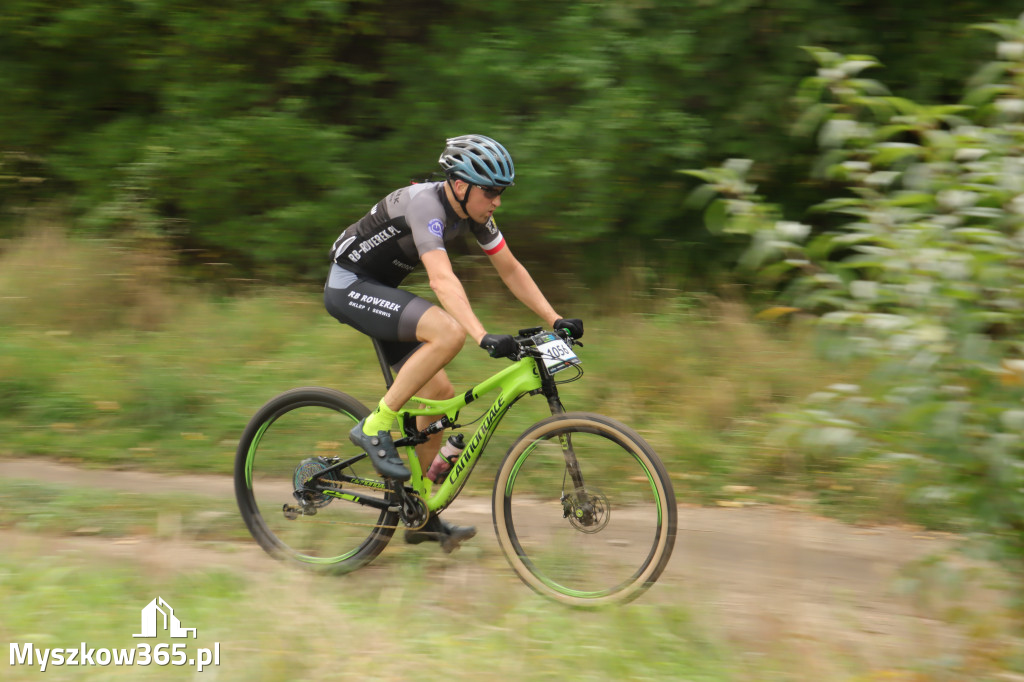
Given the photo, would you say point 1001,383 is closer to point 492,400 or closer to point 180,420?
point 492,400

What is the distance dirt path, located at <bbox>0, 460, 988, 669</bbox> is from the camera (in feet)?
12.8

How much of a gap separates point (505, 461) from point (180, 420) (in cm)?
360

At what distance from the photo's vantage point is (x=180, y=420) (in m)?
6.99

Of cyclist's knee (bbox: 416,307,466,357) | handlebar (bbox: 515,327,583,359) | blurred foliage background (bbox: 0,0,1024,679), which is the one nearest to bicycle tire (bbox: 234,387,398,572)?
cyclist's knee (bbox: 416,307,466,357)

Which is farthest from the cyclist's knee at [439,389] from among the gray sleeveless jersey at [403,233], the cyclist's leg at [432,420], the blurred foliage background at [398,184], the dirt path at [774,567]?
the blurred foliage background at [398,184]

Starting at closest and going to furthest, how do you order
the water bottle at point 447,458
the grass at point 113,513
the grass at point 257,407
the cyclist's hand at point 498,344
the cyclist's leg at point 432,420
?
the grass at point 257,407 → the cyclist's hand at point 498,344 → the water bottle at point 447,458 → the cyclist's leg at point 432,420 → the grass at point 113,513

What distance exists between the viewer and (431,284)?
431 cm

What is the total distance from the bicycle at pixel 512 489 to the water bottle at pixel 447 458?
0.04 m

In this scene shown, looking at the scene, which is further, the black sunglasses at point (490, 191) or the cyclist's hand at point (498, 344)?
the black sunglasses at point (490, 191)

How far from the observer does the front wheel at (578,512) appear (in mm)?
4152

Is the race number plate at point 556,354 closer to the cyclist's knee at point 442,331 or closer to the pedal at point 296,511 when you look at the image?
the cyclist's knee at point 442,331

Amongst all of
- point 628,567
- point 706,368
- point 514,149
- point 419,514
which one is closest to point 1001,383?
point 628,567

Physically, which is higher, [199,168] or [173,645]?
[199,168]

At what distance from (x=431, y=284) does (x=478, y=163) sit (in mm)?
616
